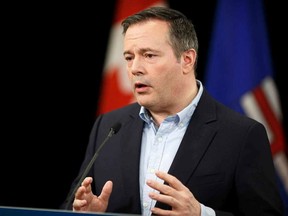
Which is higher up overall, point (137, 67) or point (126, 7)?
point (126, 7)

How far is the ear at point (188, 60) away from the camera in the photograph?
2184 millimetres

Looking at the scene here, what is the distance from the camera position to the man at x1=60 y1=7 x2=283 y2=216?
77.0 inches

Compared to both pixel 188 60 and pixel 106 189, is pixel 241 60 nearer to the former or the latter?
pixel 188 60

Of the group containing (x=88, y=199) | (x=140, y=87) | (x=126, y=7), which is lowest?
(x=88, y=199)

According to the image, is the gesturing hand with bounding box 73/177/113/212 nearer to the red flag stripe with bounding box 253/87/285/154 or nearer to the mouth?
the mouth

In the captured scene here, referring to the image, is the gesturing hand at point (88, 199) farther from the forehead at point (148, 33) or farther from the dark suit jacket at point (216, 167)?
the forehead at point (148, 33)

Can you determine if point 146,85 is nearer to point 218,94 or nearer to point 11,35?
point 218,94

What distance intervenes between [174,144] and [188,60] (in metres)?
0.37

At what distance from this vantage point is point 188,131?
2.09 meters

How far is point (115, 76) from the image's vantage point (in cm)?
382

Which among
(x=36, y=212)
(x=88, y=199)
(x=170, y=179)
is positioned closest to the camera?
(x=36, y=212)

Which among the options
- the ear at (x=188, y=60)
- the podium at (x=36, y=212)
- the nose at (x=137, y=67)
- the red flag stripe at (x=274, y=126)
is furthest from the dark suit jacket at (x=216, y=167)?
the red flag stripe at (x=274, y=126)

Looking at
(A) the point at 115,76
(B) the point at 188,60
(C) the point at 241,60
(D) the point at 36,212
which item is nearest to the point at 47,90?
(A) the point at 115,76

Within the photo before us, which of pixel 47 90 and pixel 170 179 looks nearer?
pixel 170 179
